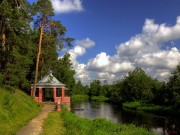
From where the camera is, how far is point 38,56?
36750mm

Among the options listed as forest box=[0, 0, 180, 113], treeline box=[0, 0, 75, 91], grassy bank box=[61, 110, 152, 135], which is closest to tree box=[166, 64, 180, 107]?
forest box=[0, 0, 180, 113]

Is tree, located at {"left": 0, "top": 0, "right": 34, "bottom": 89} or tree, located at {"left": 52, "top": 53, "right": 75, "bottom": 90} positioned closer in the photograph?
tree, located at {"left": 0, "top": 0, "right": 34, "bottom": 89}

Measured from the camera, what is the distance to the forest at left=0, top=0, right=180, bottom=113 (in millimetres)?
23953

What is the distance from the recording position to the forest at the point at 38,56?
2395 centimetres

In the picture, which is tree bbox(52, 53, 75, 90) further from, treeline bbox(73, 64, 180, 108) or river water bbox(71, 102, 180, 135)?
river water bbox(71, 102, 180, 135)

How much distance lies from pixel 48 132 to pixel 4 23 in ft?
45.9

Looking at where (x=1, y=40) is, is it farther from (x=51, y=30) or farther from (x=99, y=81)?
(x=99, y=81)

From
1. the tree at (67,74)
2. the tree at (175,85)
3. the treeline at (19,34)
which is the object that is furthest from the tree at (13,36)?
the tree at (67,74)

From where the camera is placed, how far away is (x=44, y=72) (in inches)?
1799

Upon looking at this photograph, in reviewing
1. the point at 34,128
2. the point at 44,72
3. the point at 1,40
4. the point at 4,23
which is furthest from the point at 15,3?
the point at 44,72

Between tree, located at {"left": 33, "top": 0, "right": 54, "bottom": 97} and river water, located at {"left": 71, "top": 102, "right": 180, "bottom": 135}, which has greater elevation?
tree, located at {"left": 33, "top": 0, "right": 54, "bottom": 97}

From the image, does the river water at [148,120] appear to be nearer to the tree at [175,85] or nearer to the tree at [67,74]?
the tree at [175,85]

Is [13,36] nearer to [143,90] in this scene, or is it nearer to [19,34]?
[19,34]

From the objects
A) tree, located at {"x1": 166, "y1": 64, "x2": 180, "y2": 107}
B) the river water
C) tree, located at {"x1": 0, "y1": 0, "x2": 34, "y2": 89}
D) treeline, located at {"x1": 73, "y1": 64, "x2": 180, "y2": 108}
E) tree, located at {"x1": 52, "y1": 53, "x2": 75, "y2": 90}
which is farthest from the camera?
tree, located at {"x1": 52, "y1": 53, "x2": 75, "y2": 90}
